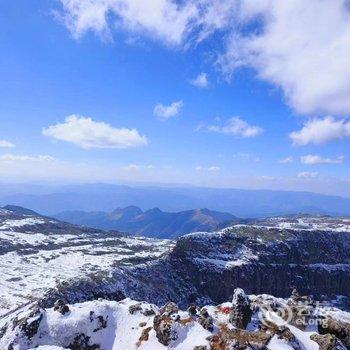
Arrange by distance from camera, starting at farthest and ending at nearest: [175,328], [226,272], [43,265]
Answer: [226,272]
[43,265]
[175,328]

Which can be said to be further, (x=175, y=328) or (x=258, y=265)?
(x=258, y=265)

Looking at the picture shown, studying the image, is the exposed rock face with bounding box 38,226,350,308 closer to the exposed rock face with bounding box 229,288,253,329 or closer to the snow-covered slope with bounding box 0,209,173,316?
the snow-covered slope with bounding box 0,209,173,316

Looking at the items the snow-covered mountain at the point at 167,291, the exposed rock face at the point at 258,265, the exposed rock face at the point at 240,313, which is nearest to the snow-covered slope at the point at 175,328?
the exposed rock face at the point at 240,313

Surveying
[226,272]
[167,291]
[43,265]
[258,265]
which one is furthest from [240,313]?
[43,265]

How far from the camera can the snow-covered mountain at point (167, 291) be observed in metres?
62.9

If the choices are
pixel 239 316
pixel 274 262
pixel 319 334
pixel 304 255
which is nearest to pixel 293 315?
pixel 319 334

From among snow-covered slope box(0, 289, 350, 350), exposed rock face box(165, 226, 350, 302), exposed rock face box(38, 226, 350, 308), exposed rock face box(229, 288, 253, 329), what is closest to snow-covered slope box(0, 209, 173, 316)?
exposed rock face box(38, 226, 350, 308)

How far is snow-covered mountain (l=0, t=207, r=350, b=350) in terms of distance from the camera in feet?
206

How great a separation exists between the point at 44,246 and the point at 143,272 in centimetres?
8098

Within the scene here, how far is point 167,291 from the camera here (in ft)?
425

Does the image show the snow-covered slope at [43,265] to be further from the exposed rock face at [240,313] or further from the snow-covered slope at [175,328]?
the exposed rock face at [240,313]

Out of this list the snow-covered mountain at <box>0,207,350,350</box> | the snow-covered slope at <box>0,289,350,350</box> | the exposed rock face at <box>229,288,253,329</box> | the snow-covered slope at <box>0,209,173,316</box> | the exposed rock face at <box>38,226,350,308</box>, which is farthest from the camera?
the exposed rock face at <box>38,226,350,308</box>

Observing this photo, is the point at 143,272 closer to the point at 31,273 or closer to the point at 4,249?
the point at 31,273

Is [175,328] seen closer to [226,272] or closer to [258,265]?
[226,272]
